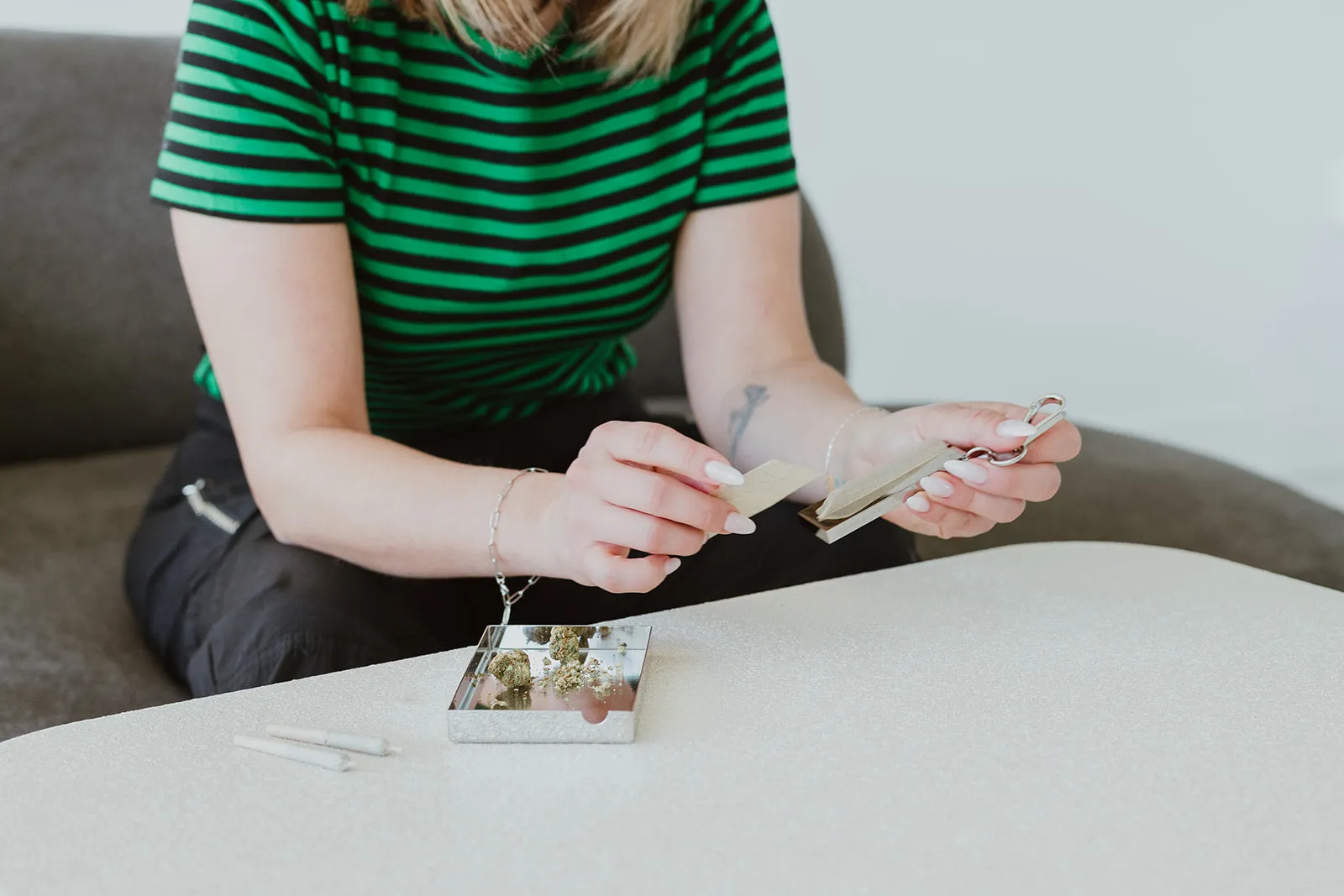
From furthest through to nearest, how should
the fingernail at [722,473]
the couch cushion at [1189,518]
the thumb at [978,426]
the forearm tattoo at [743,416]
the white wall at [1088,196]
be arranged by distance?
the white wall at [1088,196]
the couch cushion at [1189,518]
the forearm tattoo at [743,416]
the thumb at [978,426]
the fingernail at [722,473]

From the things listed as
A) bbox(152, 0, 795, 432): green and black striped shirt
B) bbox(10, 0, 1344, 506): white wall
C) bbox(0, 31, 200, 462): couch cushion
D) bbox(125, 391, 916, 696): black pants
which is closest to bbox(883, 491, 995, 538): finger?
bbox(125, 391, 916, 696): black pants

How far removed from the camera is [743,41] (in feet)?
3.40

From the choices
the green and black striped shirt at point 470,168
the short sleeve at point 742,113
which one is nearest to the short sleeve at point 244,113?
the green and black striped shirt at point 470,168

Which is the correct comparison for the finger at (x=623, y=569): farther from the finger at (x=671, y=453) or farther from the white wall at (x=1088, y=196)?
the white wall at (x=1088, y=196)

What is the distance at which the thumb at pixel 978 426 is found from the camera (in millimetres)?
725

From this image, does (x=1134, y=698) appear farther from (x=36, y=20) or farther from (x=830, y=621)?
(x=36, y=20)

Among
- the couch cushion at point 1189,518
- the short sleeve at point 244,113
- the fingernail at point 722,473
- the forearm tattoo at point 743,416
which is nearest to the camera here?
the fingernail at point 722,473

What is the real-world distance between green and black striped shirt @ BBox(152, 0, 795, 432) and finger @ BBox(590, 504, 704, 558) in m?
0.33

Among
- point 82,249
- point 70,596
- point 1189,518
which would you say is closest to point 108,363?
point 82,249

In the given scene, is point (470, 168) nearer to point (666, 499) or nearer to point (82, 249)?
point (666, 499)

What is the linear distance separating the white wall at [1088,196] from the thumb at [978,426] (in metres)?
1.50

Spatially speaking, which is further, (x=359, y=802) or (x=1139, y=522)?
(x=1139, y=522)

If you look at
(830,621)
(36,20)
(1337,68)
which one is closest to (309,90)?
(830,621)

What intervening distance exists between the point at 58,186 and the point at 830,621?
3.22 ft
